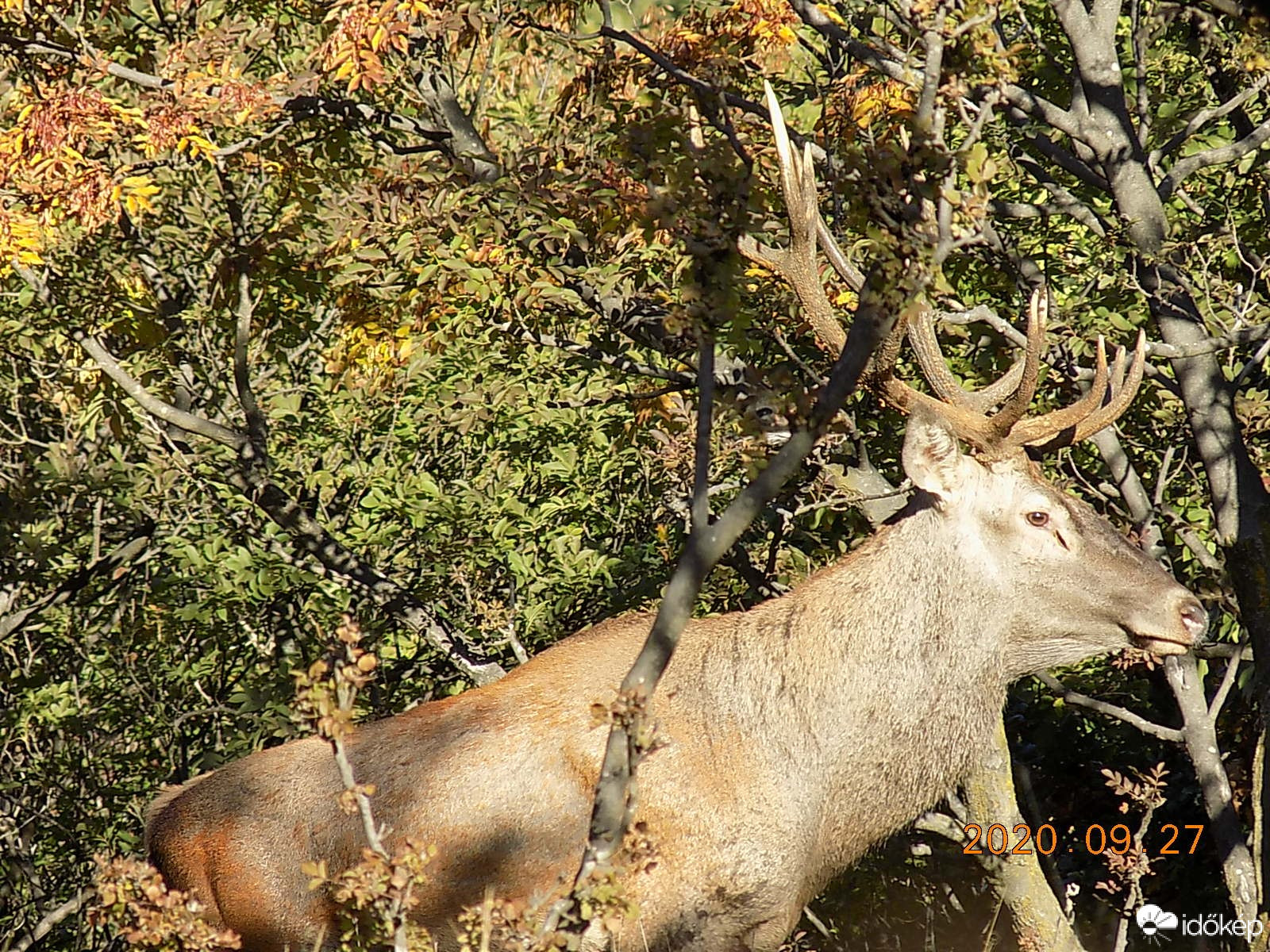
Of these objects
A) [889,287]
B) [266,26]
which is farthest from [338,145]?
[889,287]

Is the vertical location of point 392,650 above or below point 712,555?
below

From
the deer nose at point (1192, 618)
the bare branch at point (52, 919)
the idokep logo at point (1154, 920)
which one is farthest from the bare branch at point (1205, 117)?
the bare branch at point (52, 919)

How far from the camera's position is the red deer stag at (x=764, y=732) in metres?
4.50

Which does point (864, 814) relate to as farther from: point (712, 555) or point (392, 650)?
point (392, 650)

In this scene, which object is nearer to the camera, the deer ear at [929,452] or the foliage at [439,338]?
the deer ear at [929,452]

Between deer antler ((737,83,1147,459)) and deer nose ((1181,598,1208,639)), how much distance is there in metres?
0.65

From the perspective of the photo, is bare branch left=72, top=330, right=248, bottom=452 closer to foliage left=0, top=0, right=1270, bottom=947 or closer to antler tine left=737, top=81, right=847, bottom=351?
foliage left=0, top=0, right=1270, bottom=947

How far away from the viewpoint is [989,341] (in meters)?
6.47

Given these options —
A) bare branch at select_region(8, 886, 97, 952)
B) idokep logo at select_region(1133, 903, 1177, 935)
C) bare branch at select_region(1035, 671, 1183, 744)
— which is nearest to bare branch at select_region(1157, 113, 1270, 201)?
bare branch at select_region(1035, 671, 1183, 744)

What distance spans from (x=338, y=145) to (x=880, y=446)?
9.01 feet

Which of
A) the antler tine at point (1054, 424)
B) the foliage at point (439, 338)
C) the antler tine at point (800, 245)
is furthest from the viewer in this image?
the foliage at point (439, 338)

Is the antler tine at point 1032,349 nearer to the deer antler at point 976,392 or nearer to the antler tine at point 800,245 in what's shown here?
the deer antler at point 976,392

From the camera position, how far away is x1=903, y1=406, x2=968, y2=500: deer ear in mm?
4871

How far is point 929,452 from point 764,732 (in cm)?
102
